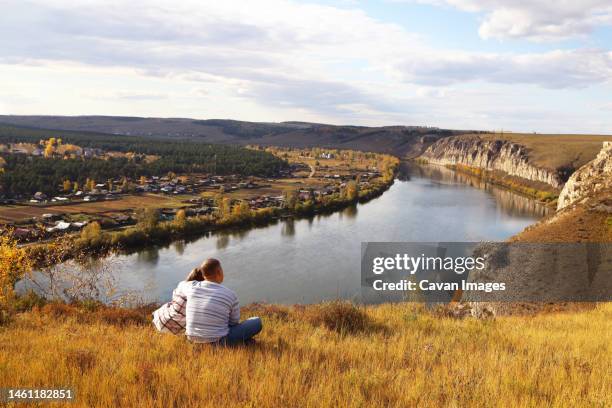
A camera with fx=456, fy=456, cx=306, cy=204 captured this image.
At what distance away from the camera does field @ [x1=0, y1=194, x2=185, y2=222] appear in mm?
42778

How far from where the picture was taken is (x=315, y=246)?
1382 inches

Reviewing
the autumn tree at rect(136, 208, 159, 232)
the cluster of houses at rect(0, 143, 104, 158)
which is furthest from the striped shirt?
the cluster of houses at rect(0, 143, 104, 158)

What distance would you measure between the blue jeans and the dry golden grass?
0.18 m

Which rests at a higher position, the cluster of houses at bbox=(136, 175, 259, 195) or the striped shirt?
the striped shirt

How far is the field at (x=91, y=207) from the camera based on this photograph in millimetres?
42778

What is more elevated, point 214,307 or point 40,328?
point 214,307

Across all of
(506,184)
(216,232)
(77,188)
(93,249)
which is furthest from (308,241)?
(506,184)

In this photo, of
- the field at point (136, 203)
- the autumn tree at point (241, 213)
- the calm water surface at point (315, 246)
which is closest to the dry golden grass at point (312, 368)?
the calm water surface at point (315, 246)

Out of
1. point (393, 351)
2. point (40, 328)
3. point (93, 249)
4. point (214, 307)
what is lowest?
point (93, 249)

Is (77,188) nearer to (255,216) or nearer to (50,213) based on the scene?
(50,213)

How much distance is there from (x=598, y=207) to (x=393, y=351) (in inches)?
747

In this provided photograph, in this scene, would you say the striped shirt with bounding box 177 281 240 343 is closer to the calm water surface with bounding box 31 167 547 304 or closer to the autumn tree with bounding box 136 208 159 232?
the calm water surface with bounding box 31 167 547 304

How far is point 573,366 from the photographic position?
3.93 meters
